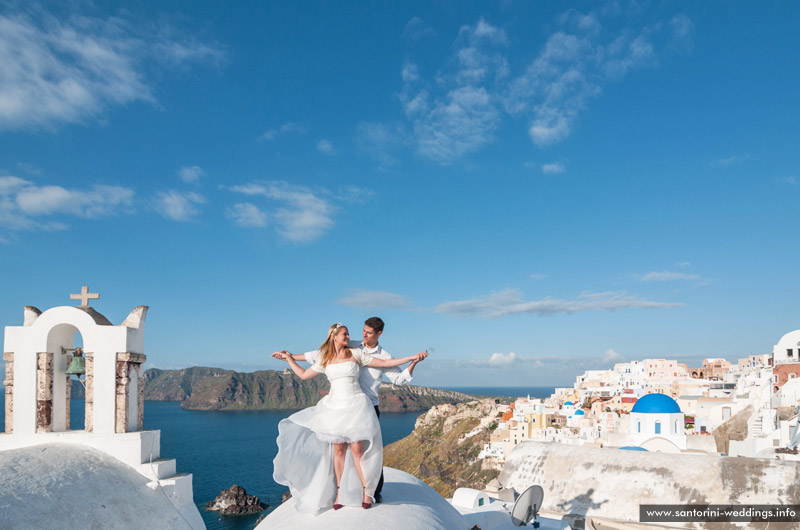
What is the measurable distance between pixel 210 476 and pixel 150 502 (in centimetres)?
7103

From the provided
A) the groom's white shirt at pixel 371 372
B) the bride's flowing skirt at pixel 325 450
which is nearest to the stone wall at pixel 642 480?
the bride's flowing skirt at pixel 325 450

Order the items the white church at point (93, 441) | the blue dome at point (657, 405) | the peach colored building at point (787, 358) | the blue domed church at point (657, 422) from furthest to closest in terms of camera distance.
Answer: the peach colored building at point (787, 358)
the blue dome at point (657, 405)
the blue domed church at point (657, 422)
the white church at point (93, 441)

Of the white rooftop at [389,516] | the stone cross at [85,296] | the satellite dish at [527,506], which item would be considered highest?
the stone cross at [85,296]

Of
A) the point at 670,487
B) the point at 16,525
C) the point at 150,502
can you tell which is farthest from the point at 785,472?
the point at 16,525

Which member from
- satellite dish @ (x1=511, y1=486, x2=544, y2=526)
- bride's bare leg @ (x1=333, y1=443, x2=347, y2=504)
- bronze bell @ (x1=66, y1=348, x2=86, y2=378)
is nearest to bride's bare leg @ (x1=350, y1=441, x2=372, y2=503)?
bride's bare leg @ (x1=333, y1=443, x2=347, y2=504)

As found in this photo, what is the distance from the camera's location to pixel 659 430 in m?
30.9

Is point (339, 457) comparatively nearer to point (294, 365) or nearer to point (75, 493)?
point (294, 365)

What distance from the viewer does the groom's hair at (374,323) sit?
20.1 feet

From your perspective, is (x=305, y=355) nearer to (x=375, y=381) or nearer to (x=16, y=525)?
(x=375, y=381)

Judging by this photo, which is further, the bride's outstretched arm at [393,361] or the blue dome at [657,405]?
the blue dome at [657,405]

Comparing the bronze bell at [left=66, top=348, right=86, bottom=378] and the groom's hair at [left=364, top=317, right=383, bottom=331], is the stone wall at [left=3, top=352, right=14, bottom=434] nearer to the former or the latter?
the bronze bell at [left=66, top=348, right=86, bottom=378]

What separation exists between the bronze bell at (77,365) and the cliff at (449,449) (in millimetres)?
52182

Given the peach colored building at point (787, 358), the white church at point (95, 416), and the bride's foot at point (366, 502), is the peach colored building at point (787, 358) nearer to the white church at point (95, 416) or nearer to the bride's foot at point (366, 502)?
the bride's foot at point (366, 502)

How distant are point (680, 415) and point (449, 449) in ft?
163
